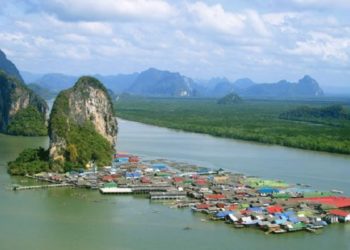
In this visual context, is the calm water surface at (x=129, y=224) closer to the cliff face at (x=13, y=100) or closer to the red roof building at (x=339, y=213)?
the red roof building at (x=339, y=213)

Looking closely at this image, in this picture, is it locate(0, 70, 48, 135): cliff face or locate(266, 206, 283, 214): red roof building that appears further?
locate(0, 70, 48, 135): cliff face

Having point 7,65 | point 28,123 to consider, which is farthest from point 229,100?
point 28,123

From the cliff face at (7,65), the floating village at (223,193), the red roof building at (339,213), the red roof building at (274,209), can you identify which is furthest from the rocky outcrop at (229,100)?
the red roof building at (339,213)

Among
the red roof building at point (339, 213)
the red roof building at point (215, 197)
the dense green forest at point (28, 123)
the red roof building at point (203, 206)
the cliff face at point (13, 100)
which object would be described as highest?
the cliff face at point (13, 100)

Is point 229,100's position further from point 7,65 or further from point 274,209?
point 274,209

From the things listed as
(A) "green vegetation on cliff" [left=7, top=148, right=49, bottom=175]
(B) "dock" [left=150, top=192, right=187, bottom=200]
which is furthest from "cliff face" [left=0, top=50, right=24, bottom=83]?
(B) "dock" [left=150, top=192, right=187, bottom=200]

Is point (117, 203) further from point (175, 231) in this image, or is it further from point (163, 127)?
point (163, 127)

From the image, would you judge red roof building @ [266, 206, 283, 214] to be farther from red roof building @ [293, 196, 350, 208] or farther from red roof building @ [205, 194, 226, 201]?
red roof building @ [205, 194, 226, 201]
